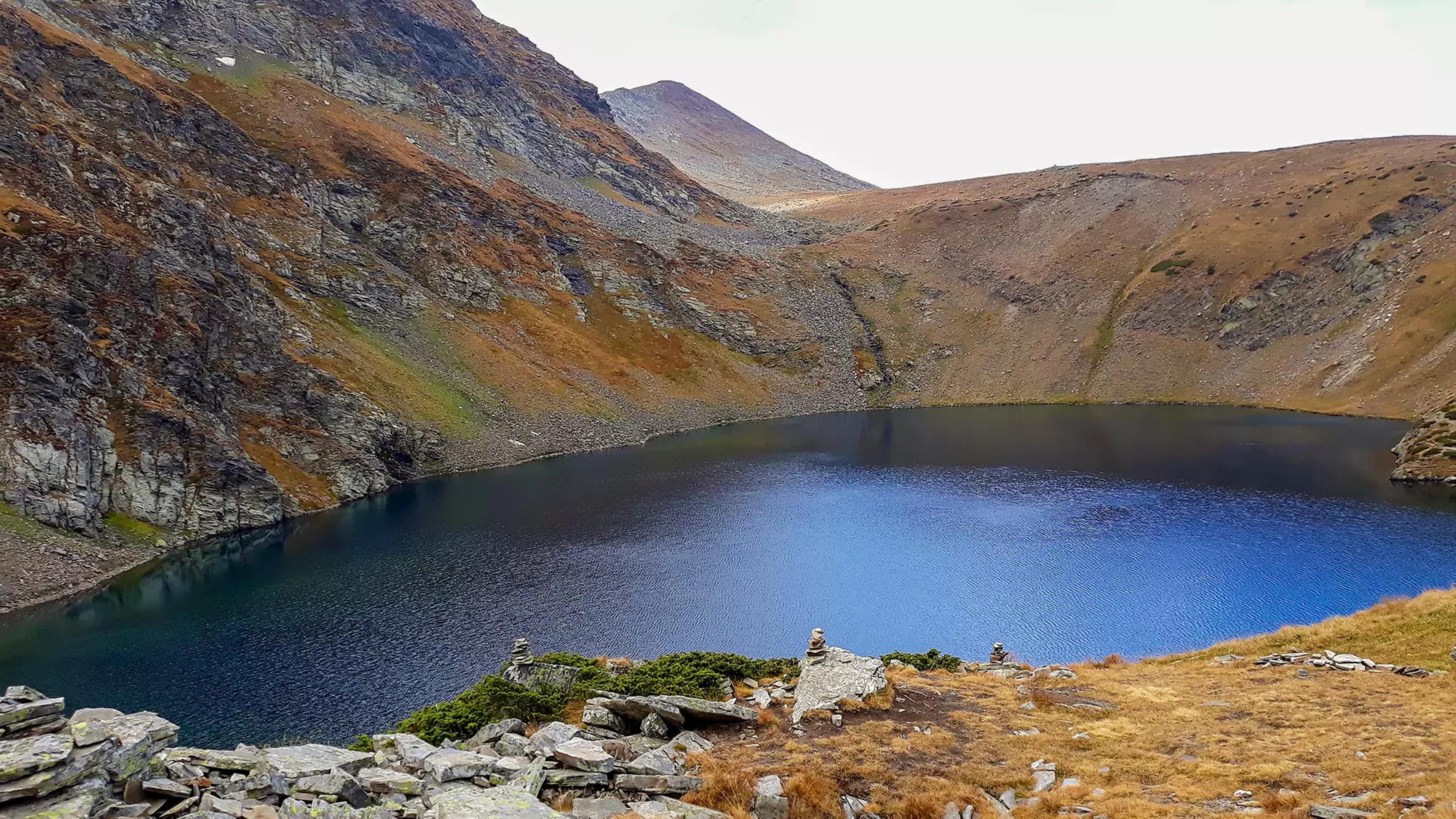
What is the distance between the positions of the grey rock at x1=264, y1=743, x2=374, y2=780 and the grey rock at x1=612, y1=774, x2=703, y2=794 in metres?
5.59

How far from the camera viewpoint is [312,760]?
51.2ft

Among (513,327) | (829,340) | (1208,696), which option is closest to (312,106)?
(513,327)

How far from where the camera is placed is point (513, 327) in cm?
11538

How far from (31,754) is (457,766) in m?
7.18

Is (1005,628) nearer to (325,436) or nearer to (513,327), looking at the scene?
(325,436)

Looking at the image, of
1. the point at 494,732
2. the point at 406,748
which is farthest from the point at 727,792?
the point at 494,732

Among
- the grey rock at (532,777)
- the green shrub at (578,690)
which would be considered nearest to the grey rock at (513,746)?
the grey rock at (532,777)

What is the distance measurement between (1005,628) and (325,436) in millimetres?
69807

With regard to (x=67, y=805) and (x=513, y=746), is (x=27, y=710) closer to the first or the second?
(x=67, y=805)

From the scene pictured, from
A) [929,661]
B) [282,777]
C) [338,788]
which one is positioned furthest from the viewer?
[929,661]

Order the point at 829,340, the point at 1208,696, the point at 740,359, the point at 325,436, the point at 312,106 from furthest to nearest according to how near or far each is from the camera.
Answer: the point at 829,340 → the point at 740,359 → the point at 312,106 → the point at 325,436 → the point at 1208,696

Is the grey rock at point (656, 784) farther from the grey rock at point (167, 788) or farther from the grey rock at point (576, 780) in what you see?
the grey rock at point (167, 788)

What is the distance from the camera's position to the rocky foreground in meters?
12.9

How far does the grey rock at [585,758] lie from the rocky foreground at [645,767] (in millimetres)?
37
